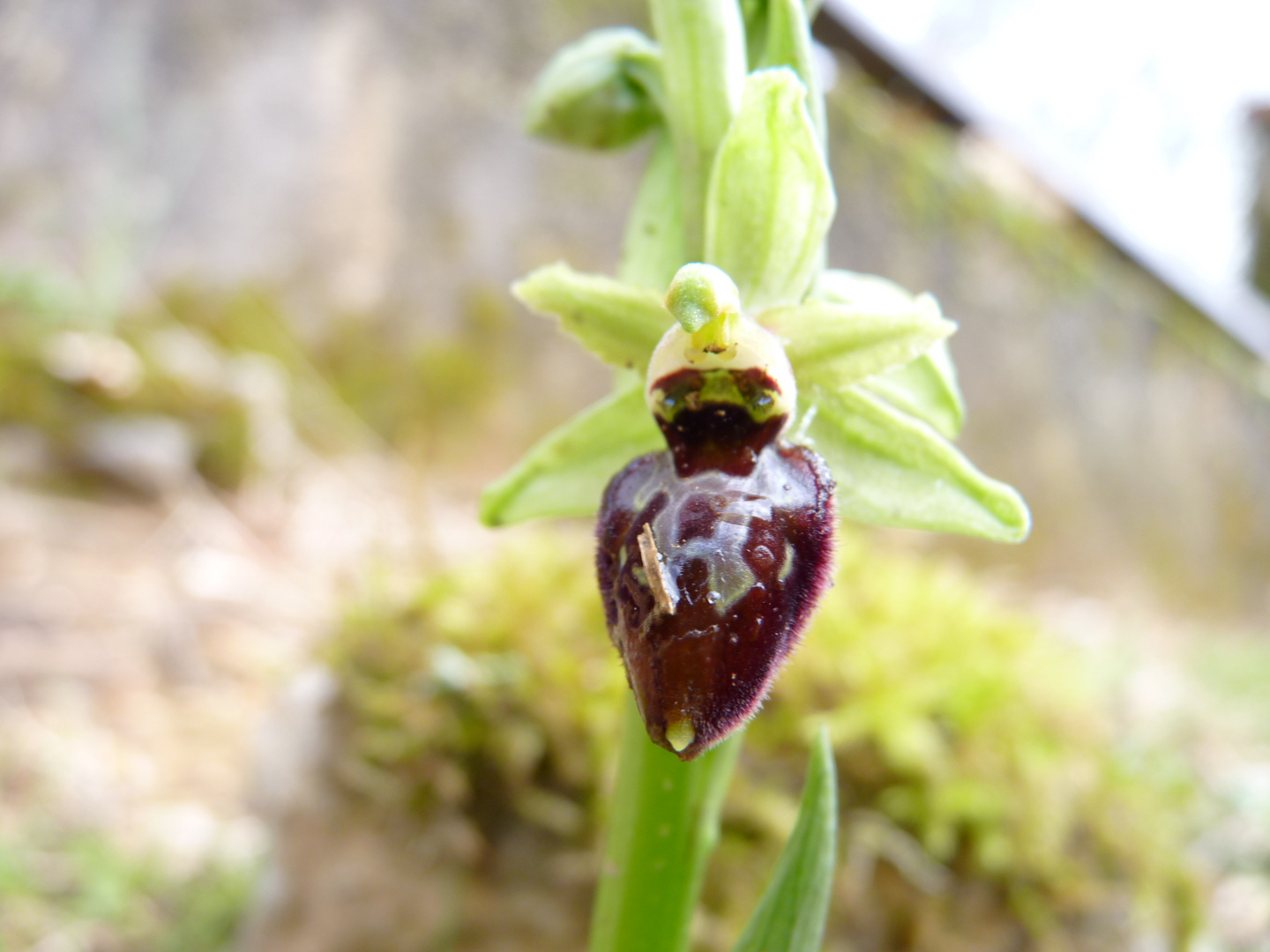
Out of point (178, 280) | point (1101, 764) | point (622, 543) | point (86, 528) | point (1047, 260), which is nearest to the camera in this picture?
point (622, 543)

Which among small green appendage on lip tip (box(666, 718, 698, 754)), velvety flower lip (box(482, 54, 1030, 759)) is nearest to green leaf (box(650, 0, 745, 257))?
velvety flower lip (box(482, 54, 1030, 759))

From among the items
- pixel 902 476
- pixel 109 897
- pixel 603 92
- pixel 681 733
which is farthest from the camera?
pixel 109 897

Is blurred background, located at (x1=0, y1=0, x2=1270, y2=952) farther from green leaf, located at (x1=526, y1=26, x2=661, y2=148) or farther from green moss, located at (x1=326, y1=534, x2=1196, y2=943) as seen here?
green leaf, located at (x1=526, y1=26, x2=661, y2=148)

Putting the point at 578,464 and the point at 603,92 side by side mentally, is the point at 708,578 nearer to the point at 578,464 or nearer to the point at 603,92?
the point at 578,464

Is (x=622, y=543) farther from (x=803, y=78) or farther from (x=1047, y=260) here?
(x=1047, y=260)

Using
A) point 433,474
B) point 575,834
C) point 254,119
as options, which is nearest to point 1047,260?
point 433,474

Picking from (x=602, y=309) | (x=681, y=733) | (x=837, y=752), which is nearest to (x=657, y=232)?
(x=602, y=309)
